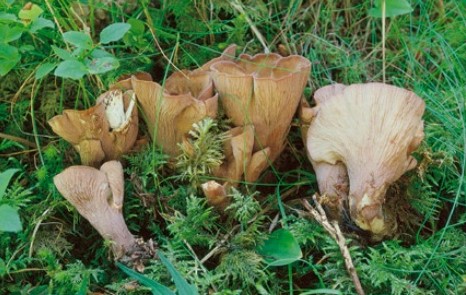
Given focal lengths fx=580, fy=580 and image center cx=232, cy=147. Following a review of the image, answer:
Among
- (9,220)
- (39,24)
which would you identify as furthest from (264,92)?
(9,220)

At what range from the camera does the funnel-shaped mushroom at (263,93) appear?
1785 mm

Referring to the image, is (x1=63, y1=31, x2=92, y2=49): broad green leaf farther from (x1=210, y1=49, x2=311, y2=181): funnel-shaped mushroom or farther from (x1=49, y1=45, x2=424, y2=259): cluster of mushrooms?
(x1=210, y1=49, x2=311, y2=181): funnel-shaped mushroom

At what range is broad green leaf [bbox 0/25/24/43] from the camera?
1.78 metres

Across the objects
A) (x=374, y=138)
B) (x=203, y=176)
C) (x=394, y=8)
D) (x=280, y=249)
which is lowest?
(x=280, y=249)

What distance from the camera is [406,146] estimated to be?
1748 millimetres

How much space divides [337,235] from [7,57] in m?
1.16

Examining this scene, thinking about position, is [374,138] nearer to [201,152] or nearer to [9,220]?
[201,152]

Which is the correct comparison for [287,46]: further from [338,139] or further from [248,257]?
[248,257]

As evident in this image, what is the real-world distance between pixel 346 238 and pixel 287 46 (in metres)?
0.86

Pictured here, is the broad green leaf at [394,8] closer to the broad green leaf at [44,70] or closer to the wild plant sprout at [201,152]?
the wild plant sprout at [201,152]

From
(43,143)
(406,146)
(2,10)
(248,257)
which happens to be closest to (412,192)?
(406,146)

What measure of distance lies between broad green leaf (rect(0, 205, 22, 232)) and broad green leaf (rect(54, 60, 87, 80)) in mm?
419

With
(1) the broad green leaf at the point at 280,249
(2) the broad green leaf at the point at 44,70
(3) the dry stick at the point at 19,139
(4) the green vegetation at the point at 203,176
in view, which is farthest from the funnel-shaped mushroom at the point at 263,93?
(3) the dry stick at the point at 19,139

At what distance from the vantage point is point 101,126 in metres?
1.84
